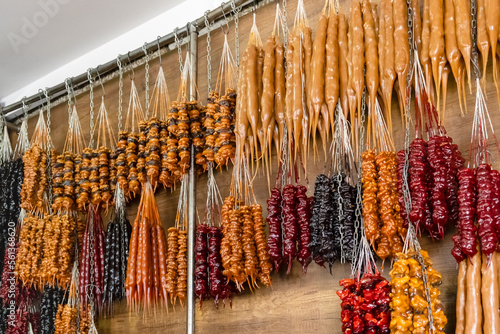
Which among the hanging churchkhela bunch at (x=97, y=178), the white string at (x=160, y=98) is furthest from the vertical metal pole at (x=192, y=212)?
the hanging churchkhela bunch at (x=97, y=178)

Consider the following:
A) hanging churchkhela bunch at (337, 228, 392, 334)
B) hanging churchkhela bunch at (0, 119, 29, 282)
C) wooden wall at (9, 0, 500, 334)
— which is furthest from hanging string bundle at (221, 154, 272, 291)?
hanging churchkhela bunch at (0, 119, 29, 282)

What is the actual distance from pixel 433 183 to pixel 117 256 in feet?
5.80

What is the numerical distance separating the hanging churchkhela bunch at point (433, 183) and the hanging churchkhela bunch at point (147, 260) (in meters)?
1.36

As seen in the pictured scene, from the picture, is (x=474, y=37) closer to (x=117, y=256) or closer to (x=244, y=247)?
(x=244, y=247)

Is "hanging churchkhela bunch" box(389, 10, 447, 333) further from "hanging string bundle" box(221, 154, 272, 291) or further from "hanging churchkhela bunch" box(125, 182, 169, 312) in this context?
"hanging churchkhela bunch" box(125, 182, 169, 312)

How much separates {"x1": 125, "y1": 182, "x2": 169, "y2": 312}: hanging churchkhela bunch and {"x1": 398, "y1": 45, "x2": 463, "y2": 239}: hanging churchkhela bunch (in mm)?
1365

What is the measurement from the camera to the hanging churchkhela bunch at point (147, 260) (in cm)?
267

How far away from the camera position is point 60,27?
3.66 metres

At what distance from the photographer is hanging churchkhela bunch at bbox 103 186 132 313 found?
9.34ft

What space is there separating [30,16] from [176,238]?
2004 millimetres

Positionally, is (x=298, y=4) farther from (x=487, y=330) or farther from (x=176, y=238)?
(x=487, y=330)

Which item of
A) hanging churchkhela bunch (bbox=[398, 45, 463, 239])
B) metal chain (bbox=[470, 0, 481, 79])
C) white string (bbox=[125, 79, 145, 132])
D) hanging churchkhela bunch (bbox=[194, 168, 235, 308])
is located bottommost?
hanging churchkhela bunch (bbox=[194, 168, 235, 308])

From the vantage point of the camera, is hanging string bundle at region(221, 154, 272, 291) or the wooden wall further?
hanging string bundle at region(221, 154, 272, 291)

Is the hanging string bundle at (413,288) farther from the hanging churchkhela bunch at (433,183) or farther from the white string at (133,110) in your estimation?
the white string at (133,110)
